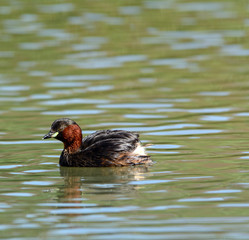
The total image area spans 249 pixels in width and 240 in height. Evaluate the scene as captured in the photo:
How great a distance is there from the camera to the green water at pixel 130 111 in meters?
9.37

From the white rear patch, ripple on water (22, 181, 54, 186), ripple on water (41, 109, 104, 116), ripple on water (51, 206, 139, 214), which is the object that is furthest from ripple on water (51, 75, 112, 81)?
ripple on water (51, 206, 139, 214)

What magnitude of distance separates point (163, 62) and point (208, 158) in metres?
8.43

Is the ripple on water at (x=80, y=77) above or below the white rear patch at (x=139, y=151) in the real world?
above

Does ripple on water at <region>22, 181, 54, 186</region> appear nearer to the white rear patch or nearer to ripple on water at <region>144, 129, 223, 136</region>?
the white rear patch

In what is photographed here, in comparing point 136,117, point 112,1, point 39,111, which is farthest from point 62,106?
point 112,1

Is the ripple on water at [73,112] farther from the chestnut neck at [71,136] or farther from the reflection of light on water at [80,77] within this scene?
the chestnut neck at [71,136]

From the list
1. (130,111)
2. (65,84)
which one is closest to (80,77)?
(65,84)

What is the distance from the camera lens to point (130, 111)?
15906 millimetres

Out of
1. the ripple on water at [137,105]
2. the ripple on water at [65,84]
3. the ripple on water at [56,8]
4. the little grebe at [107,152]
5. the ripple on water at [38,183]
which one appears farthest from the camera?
the ripple on water at [56,8]

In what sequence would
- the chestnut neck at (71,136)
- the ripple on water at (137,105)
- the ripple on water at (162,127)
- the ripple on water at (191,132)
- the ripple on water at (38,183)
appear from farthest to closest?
the ripple on water at (137,105) → the ripple on water at (162,127) → the ripple on water at (191,132) → the chestnut neck at (71,136) → the ripple on water at (38,183)

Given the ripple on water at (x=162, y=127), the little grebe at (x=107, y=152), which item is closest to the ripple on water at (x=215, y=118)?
the ripple on water at (x=162, y=127)

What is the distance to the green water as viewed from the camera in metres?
9.37

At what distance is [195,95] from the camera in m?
17.1

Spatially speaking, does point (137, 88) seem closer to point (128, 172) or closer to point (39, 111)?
point (39, 111)
